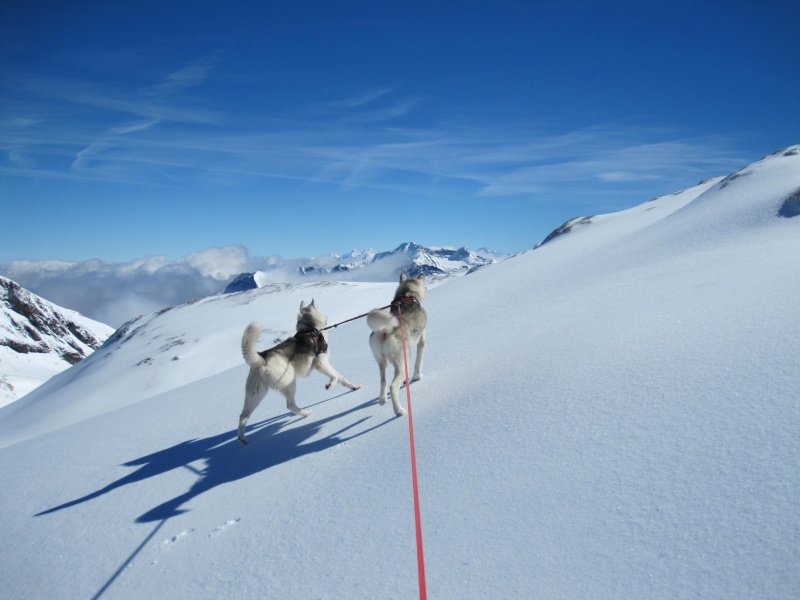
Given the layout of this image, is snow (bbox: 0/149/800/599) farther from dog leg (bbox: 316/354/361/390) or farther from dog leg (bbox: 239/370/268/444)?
dog leg (bbox: 239/370/268/444)

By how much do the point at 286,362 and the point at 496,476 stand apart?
3.69 m

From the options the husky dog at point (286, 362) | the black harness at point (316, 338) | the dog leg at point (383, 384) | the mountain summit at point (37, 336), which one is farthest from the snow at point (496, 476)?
the mountain summit at point (37, 336)

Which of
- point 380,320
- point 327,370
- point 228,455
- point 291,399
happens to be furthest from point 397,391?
point 228,455

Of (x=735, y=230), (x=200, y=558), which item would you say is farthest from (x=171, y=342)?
(x=735, y=230)

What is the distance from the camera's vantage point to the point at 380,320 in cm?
571

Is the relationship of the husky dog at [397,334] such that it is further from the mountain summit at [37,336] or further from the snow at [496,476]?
the mountain summit at [37,336]

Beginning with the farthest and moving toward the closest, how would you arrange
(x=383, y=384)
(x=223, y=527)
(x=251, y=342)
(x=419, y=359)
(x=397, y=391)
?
(x=419, y=359), (x=383, y=384), (x=397, y=391), (x=251, y=342), (x=223, y=527)

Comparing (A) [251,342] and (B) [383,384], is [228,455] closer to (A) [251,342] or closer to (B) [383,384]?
(A) [251,342]

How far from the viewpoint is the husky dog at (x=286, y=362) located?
Result: 18.2 feet

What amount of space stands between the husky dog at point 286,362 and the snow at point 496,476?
1.64 ft

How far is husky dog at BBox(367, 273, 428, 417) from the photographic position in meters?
5.70

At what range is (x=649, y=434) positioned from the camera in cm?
332

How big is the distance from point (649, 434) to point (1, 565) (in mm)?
6369

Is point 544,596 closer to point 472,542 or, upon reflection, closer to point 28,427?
point 472,542
